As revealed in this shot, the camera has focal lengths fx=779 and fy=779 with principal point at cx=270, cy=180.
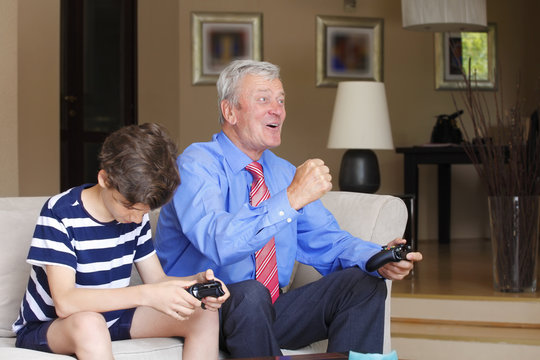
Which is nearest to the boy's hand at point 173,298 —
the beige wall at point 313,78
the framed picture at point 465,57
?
the beige wall at point 313,78

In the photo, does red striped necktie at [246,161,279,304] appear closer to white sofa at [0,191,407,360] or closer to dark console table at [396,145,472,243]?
white sofa at [0,191,407,360]

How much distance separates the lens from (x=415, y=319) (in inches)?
152

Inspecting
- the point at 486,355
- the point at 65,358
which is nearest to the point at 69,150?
the point at 486,355

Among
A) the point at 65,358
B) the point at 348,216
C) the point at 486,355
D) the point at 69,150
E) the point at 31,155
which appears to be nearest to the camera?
the point at 65,358

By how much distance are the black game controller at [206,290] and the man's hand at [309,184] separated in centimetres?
38

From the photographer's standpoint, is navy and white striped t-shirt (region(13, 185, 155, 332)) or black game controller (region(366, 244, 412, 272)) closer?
navy and white striped t-shirt (region(13, 185, 155, 332))

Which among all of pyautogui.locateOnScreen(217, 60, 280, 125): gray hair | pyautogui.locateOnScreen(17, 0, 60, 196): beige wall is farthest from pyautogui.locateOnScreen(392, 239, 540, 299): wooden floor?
pyautogui.locateOnScreen(17, 0, 60, 196): beige wall

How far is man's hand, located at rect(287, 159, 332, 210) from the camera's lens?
2.06 meters

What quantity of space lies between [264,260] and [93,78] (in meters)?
4.14

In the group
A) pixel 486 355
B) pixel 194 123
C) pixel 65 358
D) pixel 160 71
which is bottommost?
pixel 486 355

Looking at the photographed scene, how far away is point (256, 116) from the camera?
2.46 meters

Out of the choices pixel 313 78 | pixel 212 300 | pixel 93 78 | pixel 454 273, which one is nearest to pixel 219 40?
pixel 313 78

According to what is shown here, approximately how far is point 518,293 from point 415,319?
524mm

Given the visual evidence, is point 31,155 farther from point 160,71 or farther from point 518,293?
point 518,293
